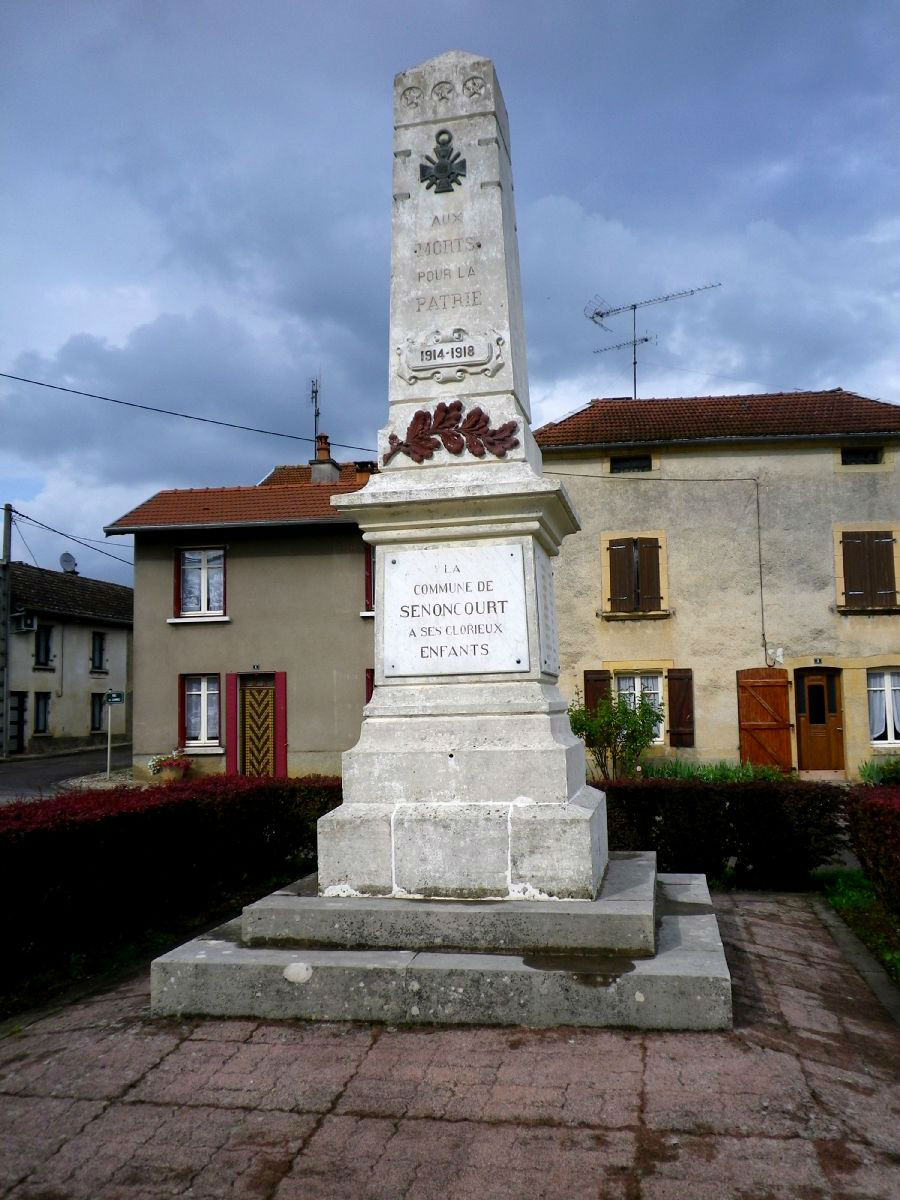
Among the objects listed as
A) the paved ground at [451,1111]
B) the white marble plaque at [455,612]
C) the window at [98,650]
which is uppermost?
the window at [98,650]

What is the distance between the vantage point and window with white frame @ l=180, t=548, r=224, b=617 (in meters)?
21.1

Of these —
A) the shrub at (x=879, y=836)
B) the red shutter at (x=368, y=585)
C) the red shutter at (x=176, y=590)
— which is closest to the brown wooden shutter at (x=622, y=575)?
the red shutter at (x=368, y=585)

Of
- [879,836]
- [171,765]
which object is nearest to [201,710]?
[171,765]

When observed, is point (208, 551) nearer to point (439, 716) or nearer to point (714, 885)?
point (714, 885)

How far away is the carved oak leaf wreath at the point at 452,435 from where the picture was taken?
556cm

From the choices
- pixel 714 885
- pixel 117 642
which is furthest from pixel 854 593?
pixel 117 642

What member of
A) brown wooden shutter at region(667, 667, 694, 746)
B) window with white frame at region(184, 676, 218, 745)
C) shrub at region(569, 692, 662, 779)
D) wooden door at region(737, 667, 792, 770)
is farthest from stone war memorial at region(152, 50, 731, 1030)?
window with white frame at region(184, 676, 218, 745)

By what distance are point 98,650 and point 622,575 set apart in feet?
75.6

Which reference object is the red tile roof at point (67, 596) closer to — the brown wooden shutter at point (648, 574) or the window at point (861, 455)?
the brown wooden shutter at point (648, 574)

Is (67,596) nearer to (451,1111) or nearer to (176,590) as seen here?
(176,590)

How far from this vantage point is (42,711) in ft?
108

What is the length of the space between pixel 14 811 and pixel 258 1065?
11.3 feet

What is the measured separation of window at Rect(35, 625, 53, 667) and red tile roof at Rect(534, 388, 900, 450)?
20.4 metres

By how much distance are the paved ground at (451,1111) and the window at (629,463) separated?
16489 millimetres
